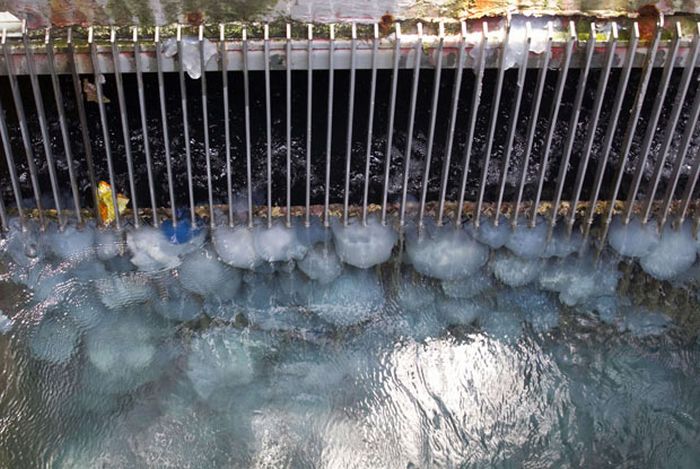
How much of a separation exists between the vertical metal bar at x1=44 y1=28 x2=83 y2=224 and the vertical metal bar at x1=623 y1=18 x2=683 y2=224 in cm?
198

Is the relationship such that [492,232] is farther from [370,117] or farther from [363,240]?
[370,117]

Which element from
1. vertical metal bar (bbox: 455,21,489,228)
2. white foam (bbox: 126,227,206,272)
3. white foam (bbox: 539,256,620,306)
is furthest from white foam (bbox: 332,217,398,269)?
white foam (bbox: 539,256,620,306)

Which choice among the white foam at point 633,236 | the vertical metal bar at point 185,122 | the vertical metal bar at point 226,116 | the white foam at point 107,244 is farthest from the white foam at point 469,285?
the white foam at point 107,244

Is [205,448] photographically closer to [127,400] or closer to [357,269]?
[127,400]

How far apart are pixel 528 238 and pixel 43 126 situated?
1800 mm

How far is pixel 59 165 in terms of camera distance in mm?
3260

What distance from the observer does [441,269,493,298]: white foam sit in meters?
3.49

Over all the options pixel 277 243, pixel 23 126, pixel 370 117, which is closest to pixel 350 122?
pixel 370 117

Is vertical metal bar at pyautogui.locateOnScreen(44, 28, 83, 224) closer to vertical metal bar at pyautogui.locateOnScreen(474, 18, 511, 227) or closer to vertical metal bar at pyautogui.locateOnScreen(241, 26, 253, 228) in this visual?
vertical metal bar at pyautogui.locateOnScreen(241, 26, 253, 228)

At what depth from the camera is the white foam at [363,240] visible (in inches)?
131

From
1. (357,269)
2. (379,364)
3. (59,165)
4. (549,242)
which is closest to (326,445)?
(379,364)

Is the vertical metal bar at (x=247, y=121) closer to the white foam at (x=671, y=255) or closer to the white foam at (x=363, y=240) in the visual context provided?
the white foam at (x=363, y=240)

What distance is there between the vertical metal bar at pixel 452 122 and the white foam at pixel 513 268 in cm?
31

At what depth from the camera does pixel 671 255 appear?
135 inches
